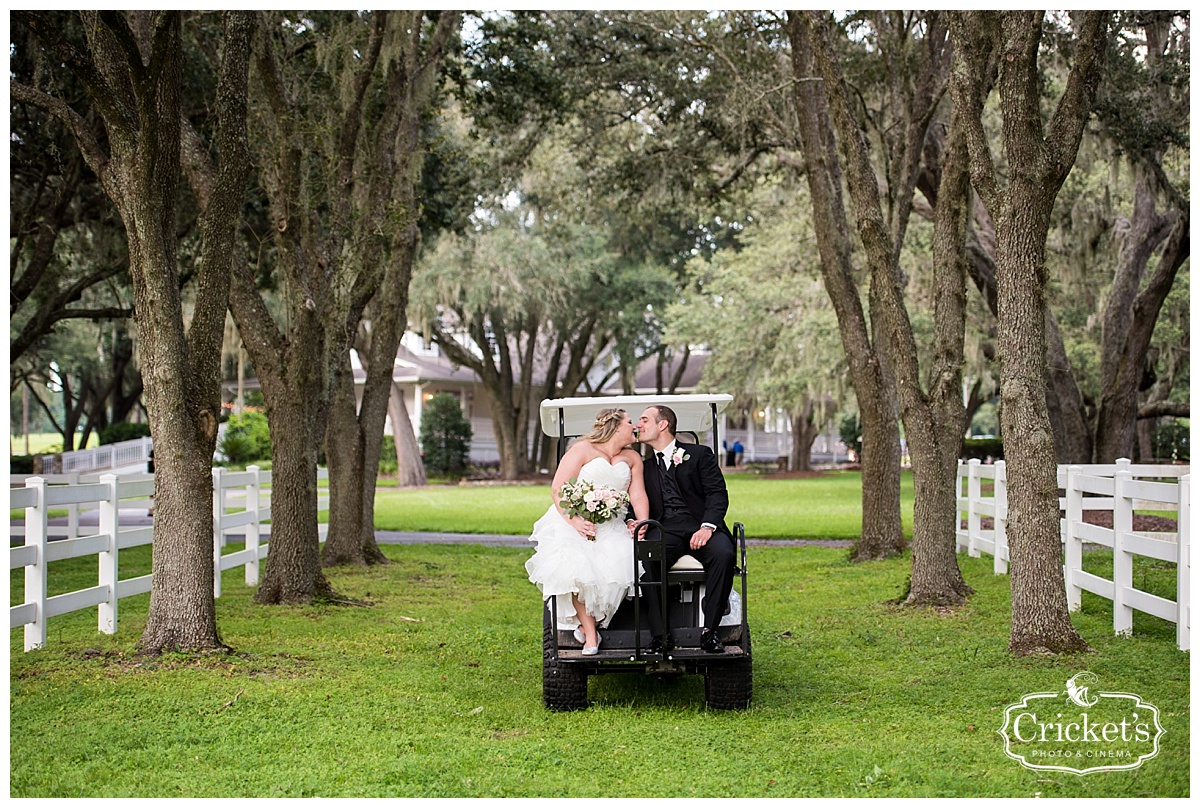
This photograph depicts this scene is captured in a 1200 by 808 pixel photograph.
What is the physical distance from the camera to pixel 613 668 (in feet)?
22.4

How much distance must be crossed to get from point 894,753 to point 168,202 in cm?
578

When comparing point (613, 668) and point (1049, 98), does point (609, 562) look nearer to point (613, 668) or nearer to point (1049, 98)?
point (613, 668)

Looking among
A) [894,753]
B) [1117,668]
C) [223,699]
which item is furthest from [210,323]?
[1117,668]

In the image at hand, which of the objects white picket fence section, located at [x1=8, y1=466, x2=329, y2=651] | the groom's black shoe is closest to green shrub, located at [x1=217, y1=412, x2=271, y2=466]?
white picket fence section, located at [x1=8, y1=466, x2=329, y2=651]

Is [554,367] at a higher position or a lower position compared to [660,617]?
higher

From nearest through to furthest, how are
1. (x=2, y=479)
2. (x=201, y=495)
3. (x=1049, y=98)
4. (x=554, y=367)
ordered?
1. (x=2, y=479)
2. (x=201, y=495)
3. (x=1049, y=98)
4. (x=554, y=367)

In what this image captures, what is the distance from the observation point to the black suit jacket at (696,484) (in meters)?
7.14

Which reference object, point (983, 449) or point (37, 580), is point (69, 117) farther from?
point (983, 449)

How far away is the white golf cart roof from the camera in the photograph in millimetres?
7969

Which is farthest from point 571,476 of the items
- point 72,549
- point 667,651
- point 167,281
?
point 72,549

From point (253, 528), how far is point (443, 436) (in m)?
25.6

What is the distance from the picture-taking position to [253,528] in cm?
1309

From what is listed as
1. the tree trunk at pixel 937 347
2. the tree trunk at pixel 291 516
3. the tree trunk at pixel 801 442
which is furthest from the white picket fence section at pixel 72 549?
the tree trunk at pixel 801 442

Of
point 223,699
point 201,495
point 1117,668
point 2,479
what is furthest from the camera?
point 201,495
